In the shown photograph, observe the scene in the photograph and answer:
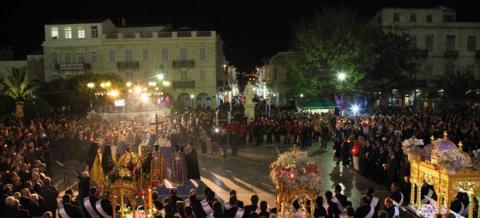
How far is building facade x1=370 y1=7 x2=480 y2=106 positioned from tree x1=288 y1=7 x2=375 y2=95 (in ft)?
42.7

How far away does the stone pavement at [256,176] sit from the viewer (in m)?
15.2

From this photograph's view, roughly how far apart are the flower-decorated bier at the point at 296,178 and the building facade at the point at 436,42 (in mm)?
41565

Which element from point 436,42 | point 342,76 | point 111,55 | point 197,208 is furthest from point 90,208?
point 436,42

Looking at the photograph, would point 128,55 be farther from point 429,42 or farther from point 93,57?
point 429,42

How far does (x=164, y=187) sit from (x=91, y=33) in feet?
131

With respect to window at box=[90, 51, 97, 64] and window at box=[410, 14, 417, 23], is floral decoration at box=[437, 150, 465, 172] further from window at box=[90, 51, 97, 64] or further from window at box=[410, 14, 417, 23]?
window at box=[90, 51, 97, 64]

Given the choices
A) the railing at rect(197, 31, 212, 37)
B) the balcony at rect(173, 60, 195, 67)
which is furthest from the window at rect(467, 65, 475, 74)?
the balcony at rect(173, 60, 195, 67)

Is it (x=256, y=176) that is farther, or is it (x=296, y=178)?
(x=256, y=176)

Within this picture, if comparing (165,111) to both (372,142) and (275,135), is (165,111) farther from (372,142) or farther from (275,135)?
(372,142)

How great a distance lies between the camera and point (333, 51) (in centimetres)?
3656

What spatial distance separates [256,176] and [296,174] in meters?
8.51

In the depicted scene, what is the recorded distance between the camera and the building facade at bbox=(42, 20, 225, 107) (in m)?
51.3

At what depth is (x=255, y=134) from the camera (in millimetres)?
26125

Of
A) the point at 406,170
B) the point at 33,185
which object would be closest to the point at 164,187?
the point at 33,185
